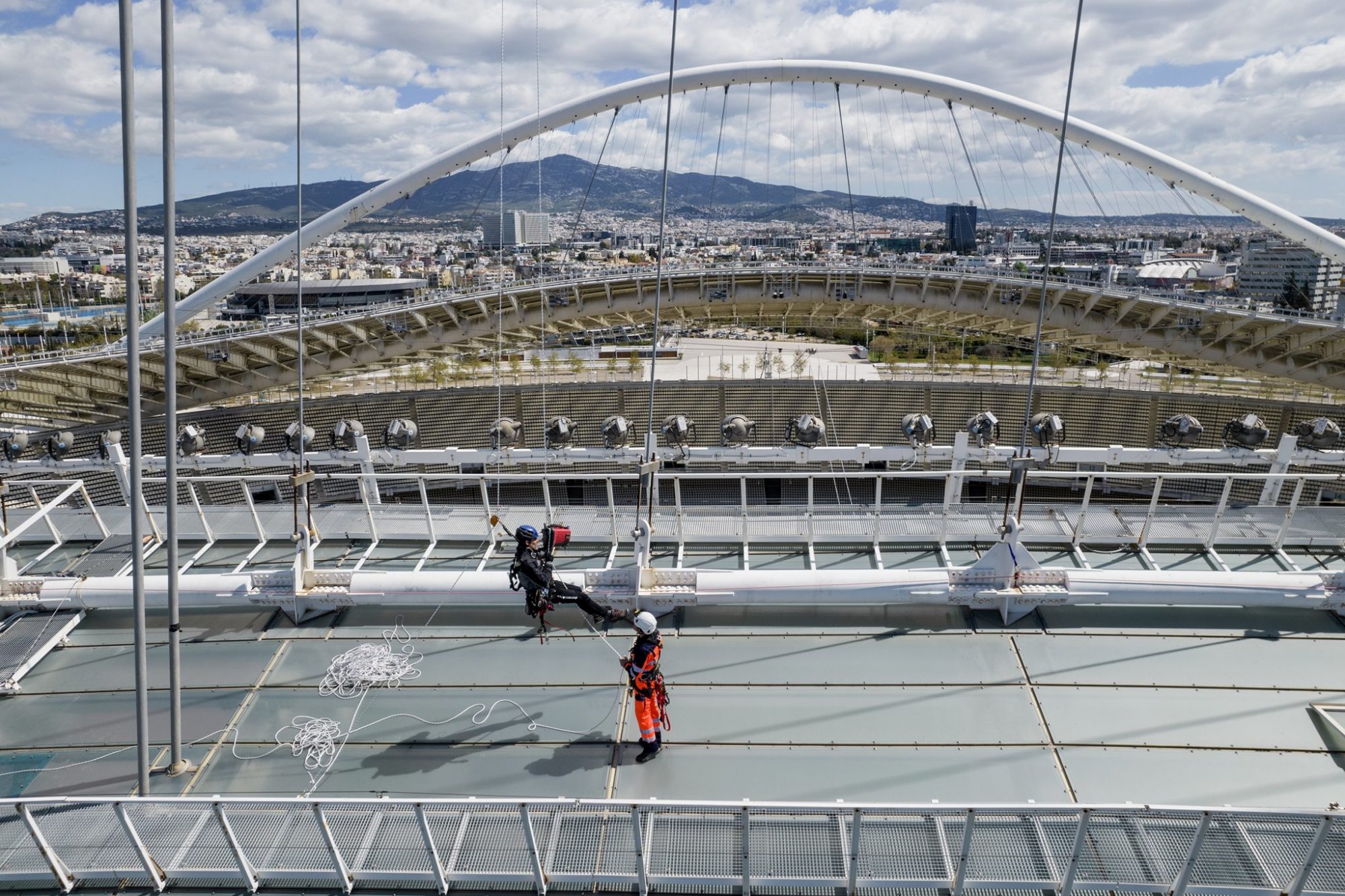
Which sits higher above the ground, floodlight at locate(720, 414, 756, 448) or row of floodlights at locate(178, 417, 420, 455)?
floodlight at locate(720, 414, 756, 448)

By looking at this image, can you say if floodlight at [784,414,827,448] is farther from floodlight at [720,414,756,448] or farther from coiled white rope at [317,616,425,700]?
coiled white rope at [317,616,425,700]

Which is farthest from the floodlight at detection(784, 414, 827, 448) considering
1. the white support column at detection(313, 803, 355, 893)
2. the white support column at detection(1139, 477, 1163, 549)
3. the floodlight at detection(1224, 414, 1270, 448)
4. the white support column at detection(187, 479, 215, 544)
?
the white support column at detection(187, 479, 215, 544)

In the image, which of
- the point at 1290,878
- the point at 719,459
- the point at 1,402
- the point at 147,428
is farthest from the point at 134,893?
Answer: the point at 1,402

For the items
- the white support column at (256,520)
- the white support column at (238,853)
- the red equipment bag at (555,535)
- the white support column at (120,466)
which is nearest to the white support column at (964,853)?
the red equipment bag at (555,535)

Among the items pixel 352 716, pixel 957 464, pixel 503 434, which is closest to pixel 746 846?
pixel 352 716

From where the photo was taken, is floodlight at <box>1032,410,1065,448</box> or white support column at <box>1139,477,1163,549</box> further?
floodlight at <box>1032,410,1065,448</box>

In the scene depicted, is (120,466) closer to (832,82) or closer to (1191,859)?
(1191,859)
